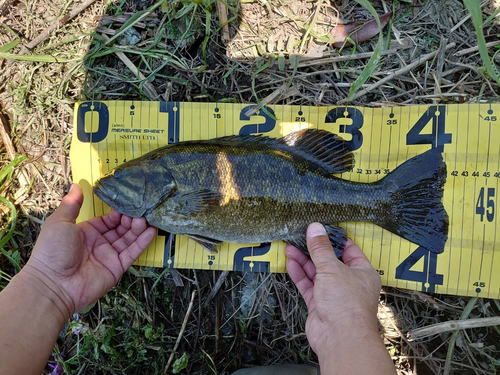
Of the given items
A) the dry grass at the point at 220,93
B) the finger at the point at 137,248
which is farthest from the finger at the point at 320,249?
the finger at the point at 137,248

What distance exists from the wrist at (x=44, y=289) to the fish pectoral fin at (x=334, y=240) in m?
2.33

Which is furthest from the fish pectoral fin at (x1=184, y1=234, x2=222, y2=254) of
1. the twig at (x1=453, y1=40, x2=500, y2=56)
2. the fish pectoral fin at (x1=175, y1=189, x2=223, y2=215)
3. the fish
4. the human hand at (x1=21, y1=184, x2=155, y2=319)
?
the twig at (x1=453, y1=40, x2=500, y2=56)

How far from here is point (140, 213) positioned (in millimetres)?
3338

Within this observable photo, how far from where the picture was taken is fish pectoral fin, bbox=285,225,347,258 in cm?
342

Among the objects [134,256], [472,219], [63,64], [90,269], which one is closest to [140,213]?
[134,256]

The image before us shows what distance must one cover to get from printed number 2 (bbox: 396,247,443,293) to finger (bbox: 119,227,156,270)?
2778 millimetres

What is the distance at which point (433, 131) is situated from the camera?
3.56 meters

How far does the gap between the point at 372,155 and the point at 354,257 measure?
3.87ft

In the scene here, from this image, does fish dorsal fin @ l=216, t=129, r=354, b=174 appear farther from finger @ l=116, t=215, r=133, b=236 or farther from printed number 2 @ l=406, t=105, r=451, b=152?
finger @ l=116, t=215, r=133, b=236

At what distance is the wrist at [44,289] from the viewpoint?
9.46ft

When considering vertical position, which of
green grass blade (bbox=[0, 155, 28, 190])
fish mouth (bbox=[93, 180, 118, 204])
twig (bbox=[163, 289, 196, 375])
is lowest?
twig (bbox=[163, 289, 196, 375])

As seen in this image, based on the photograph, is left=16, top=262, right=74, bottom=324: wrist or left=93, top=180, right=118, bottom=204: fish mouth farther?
left=93, top=180, right=118, bottom=204: fish mouth

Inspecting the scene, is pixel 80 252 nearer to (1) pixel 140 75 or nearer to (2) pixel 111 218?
(2) pixel 111 218

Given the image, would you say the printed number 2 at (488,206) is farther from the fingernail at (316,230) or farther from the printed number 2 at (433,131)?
the fingernail at (316,230)
